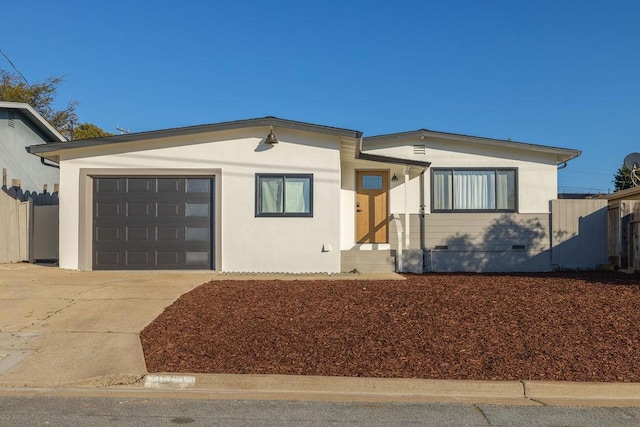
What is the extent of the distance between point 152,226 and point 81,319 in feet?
16.0

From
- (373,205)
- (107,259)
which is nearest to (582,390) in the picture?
(373,205)

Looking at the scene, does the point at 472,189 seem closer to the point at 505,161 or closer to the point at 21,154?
the point at 505,161

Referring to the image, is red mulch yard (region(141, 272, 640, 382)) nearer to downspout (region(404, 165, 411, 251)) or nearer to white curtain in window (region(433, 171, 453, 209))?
downspout (region(404, 165, 411, 251))

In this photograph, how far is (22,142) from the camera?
19078 mm

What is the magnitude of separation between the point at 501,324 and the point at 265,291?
13.8ft

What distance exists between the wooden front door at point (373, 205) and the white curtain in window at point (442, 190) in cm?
130

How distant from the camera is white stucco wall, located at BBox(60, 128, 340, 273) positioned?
44.1ft

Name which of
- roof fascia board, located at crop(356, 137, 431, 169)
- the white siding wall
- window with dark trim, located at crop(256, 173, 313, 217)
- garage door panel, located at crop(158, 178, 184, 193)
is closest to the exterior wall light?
window with dark trim, located at crop(256, 173, 313, 217)

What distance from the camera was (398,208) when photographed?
16000 millimetres

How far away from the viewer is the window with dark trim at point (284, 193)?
13.5 meters

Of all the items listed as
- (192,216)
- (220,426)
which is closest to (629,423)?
(220,426)

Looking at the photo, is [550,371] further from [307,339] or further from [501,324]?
[307,339]

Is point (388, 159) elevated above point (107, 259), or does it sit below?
above

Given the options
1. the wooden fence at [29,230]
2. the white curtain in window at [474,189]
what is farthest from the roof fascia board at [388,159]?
the wooden fence at [29,230]
